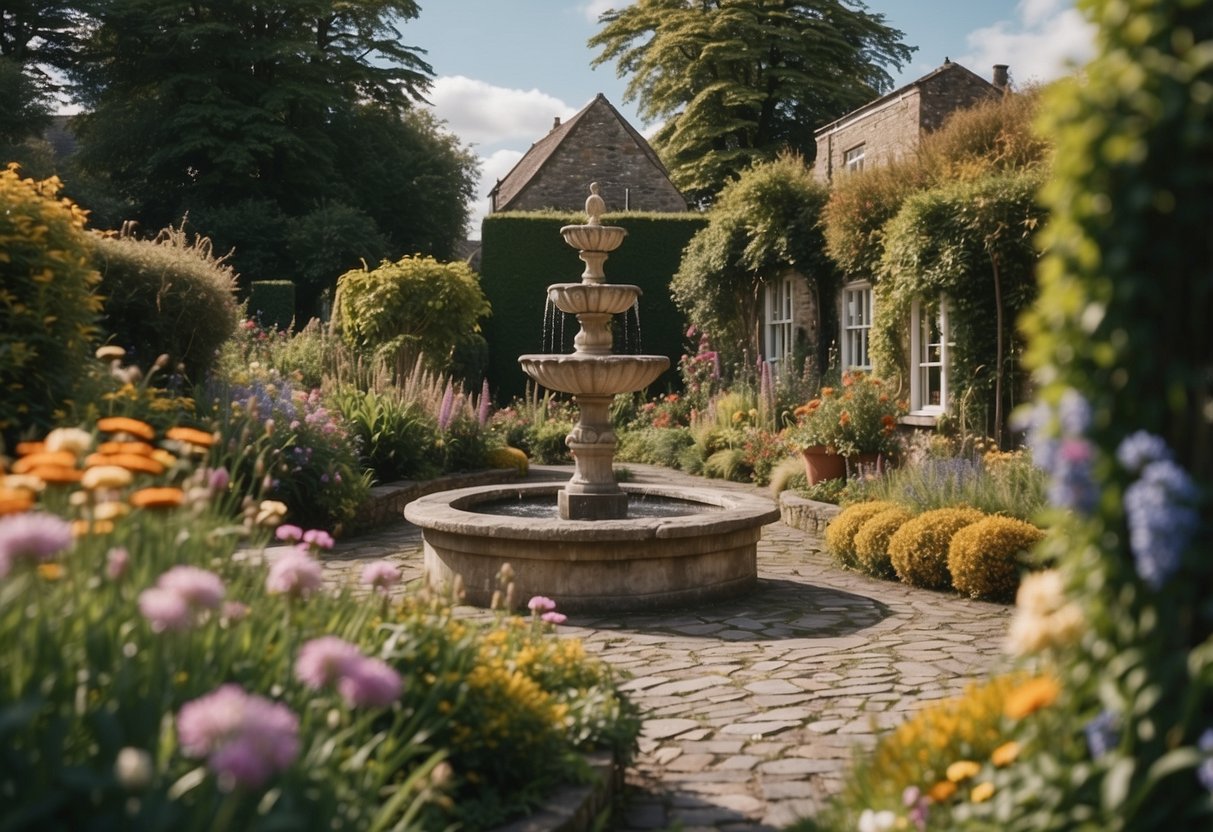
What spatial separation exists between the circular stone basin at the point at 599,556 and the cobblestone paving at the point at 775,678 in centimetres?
17

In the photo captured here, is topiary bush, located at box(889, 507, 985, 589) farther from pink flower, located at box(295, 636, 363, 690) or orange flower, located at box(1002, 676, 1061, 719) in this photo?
pink flower, located at box(295, 636, 363, 690)

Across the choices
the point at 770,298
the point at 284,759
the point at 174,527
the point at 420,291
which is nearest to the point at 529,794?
the point at 174,527

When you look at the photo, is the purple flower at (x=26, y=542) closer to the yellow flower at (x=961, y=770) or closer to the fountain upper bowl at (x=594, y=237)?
the yellow flower at (x=961, y=770)

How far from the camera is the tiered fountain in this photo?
22.7 ft

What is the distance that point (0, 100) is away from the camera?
79.3ft

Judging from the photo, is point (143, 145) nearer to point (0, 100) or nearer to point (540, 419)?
point (0, 100)

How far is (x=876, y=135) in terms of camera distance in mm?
18594

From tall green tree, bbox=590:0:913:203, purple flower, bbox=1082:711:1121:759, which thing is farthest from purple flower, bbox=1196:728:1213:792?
tall green tree, bbox=590:0:913:203

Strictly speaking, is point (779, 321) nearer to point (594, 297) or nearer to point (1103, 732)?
point (594, 297)

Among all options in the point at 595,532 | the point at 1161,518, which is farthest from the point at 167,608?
the point at 595,532

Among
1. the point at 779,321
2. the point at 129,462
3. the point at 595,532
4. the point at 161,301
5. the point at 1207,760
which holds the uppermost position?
the point at 779,321

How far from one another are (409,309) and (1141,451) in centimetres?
1357

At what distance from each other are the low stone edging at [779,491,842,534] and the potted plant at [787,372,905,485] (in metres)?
0.52

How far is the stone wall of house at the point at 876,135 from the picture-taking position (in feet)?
56.2
